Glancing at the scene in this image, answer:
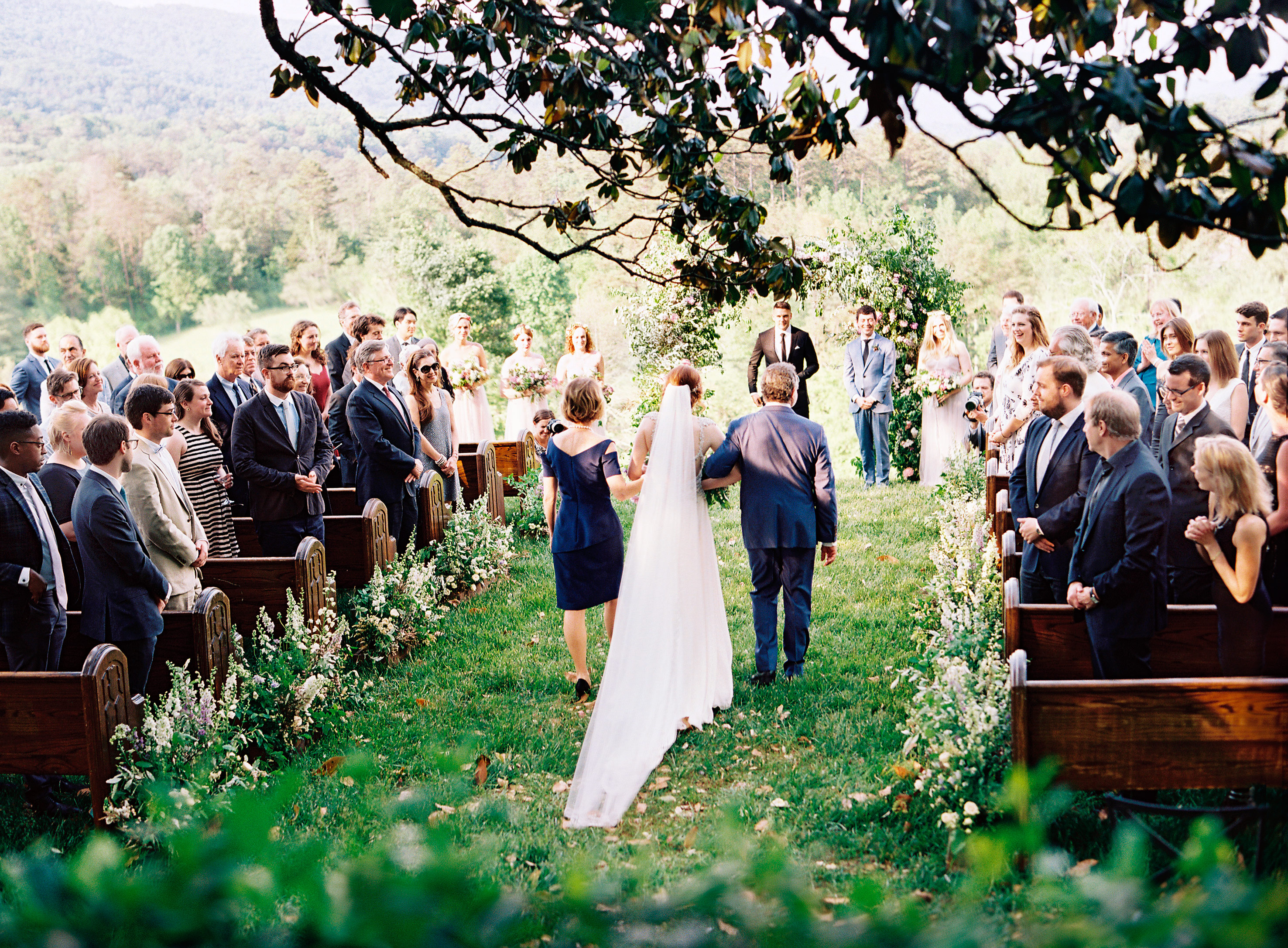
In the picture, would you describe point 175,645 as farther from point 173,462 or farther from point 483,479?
point 483,479

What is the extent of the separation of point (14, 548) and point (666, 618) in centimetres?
366

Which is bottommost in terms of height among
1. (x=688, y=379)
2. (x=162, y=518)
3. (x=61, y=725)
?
(x=61, y=725)

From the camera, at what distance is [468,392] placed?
13.8 m

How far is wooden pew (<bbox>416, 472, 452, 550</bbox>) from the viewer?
9305mm

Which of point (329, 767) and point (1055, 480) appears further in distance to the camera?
point (1055, 480)

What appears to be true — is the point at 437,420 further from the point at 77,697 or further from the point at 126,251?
the point at 126,251

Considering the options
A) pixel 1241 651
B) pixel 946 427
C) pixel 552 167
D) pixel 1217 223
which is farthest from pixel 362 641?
pixel 552 167

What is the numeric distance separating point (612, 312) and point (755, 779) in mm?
20758

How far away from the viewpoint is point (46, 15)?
4488 centimetres

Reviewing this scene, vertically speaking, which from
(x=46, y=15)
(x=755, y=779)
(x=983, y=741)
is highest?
(x=46, y=15)

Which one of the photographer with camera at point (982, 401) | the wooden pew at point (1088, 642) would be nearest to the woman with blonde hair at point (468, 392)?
the photographer with camera at point (982, 401)

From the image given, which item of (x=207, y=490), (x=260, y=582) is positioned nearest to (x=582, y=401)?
(x=260, y=582)

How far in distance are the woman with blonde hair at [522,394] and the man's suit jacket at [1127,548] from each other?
920cm

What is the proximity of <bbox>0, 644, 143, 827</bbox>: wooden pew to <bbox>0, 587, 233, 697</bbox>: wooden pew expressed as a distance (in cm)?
82
